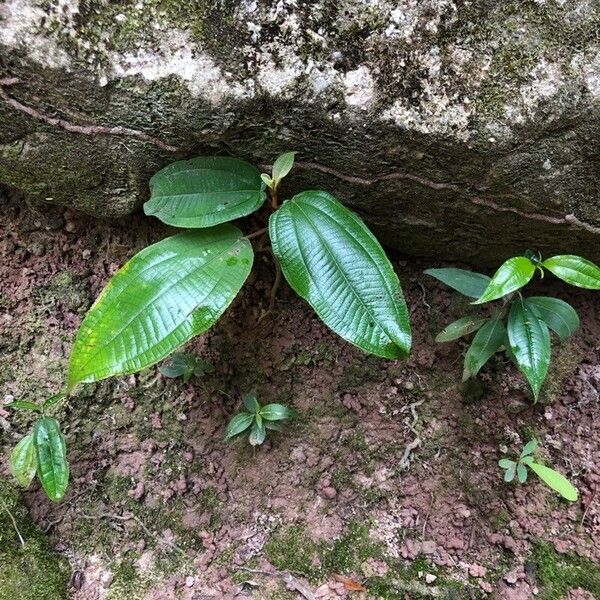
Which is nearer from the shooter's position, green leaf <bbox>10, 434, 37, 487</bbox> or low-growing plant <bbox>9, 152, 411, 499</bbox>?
low-growing plant <bbox>9, 152, 411, 499</bbox>

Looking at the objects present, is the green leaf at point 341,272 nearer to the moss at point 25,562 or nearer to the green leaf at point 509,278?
the green leaf at point 509,278

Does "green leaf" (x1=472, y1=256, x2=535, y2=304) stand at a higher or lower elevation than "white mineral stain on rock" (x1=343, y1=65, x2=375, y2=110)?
lower

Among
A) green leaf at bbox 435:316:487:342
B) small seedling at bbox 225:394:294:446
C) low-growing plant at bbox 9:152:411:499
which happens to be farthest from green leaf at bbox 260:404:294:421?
green leaf at bbox 435:316:487:342

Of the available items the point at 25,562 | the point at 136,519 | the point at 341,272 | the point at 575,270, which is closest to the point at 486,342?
the point at 575,270

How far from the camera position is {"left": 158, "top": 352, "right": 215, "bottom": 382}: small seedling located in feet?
4.80

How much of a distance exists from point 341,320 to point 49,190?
82cm

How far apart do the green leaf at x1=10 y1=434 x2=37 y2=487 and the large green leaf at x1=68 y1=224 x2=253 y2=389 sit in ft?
0.99

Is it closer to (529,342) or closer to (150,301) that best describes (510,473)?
(529,342)

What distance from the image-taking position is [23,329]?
1.51m

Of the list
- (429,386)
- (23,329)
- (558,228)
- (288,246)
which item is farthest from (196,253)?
(558,228)

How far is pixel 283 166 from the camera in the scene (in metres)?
Answer: 1.20

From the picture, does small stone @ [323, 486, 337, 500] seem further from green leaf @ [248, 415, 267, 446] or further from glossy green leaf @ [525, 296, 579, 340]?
glossy green leaf @ [525, 296, 579, 340]

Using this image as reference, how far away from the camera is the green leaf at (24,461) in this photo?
1268 mm

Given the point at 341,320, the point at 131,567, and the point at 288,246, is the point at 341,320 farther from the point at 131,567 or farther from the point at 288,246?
the point at 131,567
